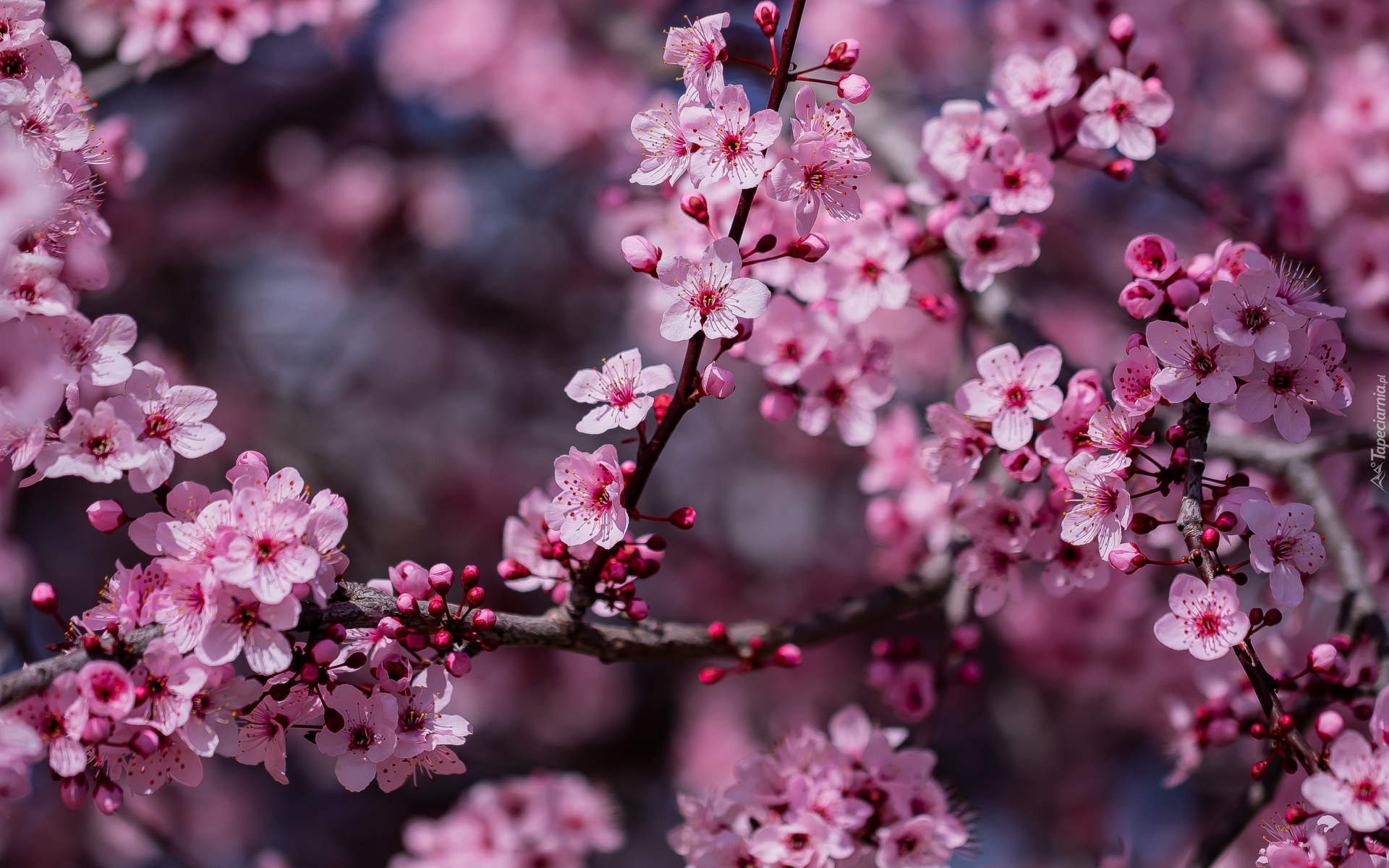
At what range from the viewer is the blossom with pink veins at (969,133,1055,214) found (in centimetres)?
203

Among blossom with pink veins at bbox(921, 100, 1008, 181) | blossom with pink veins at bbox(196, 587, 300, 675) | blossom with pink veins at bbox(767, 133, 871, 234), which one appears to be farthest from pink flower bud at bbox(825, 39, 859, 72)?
blossom with pink veins at bbox(196, 587, 300, 675)

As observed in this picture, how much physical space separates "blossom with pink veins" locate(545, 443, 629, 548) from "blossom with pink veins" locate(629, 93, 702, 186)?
50 centimetres

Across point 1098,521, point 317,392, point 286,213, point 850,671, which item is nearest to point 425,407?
point 317,392

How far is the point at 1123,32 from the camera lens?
2.20 meters

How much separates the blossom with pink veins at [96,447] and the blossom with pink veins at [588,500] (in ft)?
2.34

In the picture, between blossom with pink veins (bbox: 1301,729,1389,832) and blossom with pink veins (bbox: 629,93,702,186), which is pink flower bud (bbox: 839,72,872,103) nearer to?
blossom with pink veins (bbox: 629,93,702,186)

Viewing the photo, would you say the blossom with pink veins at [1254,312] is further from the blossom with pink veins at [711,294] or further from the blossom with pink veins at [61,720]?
the blossom with pink veins at [61,720]

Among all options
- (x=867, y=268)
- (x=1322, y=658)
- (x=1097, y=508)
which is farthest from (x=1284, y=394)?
(x=867, y=268)

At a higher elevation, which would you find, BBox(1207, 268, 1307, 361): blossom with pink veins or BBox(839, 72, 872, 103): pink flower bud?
BBox(839, 72, 872, 103): pink flower bud

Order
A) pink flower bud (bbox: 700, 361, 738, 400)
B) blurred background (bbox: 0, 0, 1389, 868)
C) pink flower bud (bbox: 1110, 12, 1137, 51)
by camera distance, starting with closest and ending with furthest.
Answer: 1. pink flower bud (bbox: 700, 361, 738, 400)
2. pink flower bud (bbox: 1110, 12, 1137, 51)
3. blurred background (bbox: 0, 0, 1389, 868)

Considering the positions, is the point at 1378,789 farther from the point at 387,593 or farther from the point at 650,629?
the point at 387,593

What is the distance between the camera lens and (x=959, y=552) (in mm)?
2184

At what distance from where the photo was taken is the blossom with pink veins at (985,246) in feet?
6.75

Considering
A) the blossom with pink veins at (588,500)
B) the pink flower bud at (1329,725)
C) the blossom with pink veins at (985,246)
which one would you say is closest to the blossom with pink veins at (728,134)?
the blossom with pink veins at (588,500)
